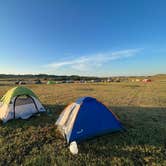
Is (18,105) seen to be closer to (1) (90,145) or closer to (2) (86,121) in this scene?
(2) (86,121)

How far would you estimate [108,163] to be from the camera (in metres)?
4.07

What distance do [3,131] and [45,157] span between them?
2995 millimetres

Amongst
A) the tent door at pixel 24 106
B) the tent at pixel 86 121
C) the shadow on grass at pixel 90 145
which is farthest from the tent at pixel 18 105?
the tent at pixel 86 121

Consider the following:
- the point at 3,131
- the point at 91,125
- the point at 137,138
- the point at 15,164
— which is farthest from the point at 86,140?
the point at 3,131

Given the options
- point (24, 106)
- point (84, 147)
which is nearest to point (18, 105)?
point (24, 106)

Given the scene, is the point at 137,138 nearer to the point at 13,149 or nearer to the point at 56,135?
the point at 56,135

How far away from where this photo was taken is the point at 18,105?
7.74 m

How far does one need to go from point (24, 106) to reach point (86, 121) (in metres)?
4.22

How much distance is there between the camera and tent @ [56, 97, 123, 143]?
518cm

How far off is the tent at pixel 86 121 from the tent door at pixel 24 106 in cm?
290

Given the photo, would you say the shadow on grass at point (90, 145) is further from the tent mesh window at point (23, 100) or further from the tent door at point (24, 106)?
the tent mesh window at point (23, 100)

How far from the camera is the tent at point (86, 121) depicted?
5176mm

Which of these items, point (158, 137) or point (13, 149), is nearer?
point (13, 149)

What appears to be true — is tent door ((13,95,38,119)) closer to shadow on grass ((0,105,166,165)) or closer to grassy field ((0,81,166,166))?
shadow on grass ((0,105,166,165))
